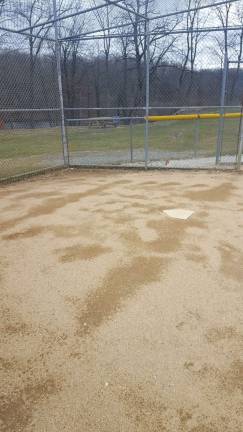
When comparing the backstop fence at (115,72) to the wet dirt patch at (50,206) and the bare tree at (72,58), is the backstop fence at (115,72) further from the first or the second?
the wet dirt patch at (50,206)

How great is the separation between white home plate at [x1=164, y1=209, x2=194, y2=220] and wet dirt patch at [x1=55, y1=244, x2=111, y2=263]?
4.09 ft

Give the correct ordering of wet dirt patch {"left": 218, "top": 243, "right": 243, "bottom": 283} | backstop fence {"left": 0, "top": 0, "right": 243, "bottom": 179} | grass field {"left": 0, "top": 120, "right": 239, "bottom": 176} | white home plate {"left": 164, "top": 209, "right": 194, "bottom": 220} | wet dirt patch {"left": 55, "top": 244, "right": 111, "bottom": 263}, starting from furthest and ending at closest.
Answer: grass field {"left": 0, "top": 120, "right": 239, "bottom": 176} → backstop fence {"left": 0, "top": 0, "right": 243, "bottom": 179} → white home plate {"left": 164, "top": 209, "right": 194, "bottom": 220} → wet dirt patch {"left": 55, "top": 244, "right": 111, "bottom": 263} → wet dirt patch {"left": 218, "top": 243, "right": 243, "bottom": 283}

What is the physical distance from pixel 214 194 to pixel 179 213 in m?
1.24

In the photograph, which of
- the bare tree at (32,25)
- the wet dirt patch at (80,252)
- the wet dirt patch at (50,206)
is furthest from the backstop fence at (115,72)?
the wet dirt patch at (80,252)

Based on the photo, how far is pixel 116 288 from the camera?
2488mm

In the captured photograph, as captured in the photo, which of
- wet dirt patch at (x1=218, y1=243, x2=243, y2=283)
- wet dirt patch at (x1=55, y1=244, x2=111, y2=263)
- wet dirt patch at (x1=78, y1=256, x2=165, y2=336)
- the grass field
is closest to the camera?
wet dirt patch at (x1=78, y1=256, x2=165, y2=336)

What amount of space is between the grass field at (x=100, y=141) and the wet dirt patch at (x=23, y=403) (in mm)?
6753

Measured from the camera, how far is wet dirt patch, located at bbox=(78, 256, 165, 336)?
7.04 feet

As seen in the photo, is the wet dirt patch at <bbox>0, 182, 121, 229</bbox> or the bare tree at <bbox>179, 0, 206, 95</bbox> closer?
the wet dirt patch at <bbox>0, 182, 121, 229</bbox>

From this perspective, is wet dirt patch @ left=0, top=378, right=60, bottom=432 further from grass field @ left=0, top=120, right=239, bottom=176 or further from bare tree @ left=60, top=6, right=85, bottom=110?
bare tree @ left=60, top=6, right=85, bottom=110

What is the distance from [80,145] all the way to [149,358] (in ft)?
40.2

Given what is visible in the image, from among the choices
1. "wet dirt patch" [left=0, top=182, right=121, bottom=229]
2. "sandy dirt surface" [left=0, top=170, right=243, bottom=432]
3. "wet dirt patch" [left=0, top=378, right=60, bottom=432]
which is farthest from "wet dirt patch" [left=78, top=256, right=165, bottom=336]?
"wet dirt patch" [left=0, top=182, right=121, bottom=229]

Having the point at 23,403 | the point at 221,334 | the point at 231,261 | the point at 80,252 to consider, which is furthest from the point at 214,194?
the point at 23,403

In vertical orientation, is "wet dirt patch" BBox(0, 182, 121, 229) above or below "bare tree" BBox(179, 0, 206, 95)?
below
